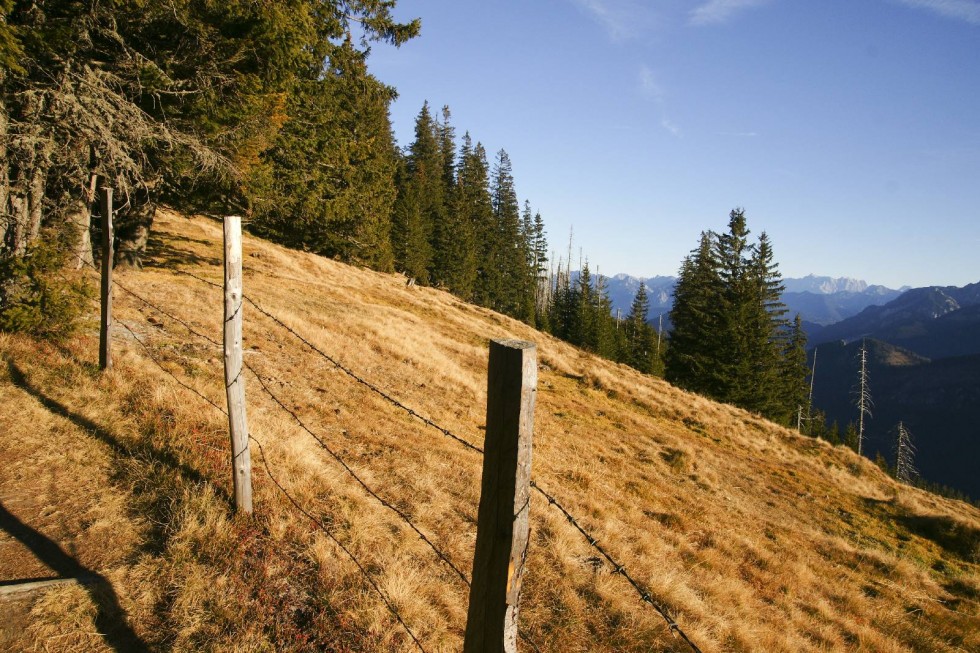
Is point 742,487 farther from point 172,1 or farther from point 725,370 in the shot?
point 725,370

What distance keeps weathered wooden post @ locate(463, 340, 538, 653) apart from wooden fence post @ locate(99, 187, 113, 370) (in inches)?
269

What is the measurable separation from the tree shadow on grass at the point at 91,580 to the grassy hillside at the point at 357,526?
0.02 m

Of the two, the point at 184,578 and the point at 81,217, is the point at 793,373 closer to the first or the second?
the point at 81,217

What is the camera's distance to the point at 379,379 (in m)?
11.8

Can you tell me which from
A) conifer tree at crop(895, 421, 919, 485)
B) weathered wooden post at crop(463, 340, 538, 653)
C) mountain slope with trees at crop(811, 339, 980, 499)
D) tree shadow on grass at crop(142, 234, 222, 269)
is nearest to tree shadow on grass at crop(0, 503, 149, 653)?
weathered wooden post at crop(463, 340, 538, 653)

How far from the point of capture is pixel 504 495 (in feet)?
7.18

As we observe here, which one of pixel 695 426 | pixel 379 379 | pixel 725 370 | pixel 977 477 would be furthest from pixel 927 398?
pixel 379 379

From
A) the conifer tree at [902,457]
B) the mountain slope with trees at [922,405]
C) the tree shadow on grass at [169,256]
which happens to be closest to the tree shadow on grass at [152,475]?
the tree shadow on grass at [169,256]

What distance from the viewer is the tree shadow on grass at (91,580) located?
124 inches

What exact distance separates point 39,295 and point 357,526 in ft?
20.8

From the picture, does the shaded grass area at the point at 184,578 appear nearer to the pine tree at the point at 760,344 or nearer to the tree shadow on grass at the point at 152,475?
the tree shadow on grass at the point at 152,475

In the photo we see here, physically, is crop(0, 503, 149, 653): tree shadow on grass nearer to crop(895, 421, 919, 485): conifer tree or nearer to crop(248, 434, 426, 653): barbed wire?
crop(248, 434, 426, 653): barbed wire

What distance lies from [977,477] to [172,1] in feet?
492

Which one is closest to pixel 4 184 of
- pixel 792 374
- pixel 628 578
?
pixel 628 578
